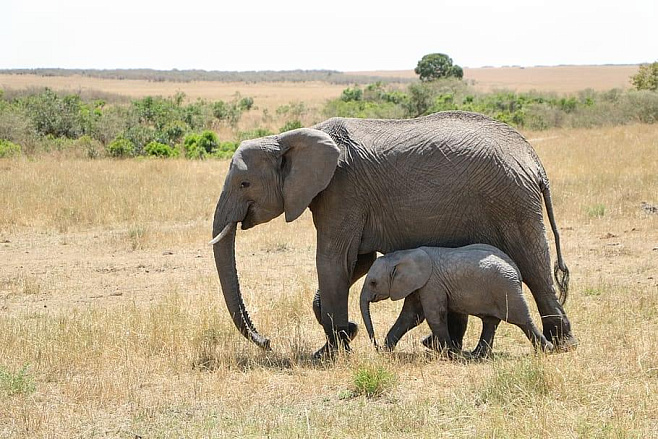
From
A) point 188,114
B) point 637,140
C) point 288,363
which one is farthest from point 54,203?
point 188,114

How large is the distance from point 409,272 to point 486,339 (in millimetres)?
999

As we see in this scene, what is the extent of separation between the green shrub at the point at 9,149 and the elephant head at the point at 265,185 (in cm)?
1744

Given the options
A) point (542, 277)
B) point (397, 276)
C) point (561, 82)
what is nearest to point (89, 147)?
point (397, 276)

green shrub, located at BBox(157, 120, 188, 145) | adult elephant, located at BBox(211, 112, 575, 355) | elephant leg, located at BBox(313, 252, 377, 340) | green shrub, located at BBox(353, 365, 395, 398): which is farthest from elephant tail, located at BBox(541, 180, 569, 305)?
green shrub, located at BBox(157, 120, 188, 145)

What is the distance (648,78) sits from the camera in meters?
42.2

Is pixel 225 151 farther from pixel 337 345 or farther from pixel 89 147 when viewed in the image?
pixel 337 345

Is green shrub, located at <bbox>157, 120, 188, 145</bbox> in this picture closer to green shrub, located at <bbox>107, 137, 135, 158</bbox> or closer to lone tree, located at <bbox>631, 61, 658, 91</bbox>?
green shrub, located at <bbox>107, 137, 135, 158</bbox>

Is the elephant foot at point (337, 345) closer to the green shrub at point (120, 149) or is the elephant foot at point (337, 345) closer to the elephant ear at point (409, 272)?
the elephant ear at point (409, 272)

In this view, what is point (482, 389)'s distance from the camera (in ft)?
21.9

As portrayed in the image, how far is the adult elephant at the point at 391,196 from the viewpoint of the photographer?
7973mm

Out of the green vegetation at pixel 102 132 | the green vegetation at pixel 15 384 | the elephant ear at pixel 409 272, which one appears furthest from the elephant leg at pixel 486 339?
the green vegetation at pixel 102 132

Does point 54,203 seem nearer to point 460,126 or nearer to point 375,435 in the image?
point 460,126

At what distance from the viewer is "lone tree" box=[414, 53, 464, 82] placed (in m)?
71.4

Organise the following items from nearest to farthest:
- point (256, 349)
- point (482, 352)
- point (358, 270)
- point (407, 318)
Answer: point (482, 352) → point (407, 318) → point (256, 349) → point (358, 270)
